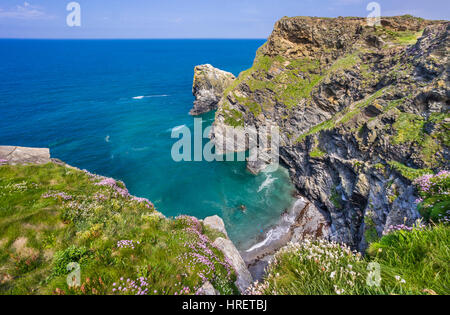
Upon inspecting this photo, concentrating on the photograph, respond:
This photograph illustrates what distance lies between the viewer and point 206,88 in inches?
3103

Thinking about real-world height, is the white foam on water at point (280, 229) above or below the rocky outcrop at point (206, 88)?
below

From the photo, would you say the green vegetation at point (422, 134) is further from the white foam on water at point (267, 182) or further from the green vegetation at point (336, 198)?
the white foam on water at point (267, 182)

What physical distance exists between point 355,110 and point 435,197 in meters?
24.4

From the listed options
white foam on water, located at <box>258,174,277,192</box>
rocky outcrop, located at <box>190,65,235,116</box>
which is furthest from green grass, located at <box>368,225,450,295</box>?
rocky outcrop, located at <box>190,65,235,116</box>

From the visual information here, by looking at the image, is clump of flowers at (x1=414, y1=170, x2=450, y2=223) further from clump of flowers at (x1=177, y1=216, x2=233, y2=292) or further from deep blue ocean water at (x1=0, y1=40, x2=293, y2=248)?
deep blue ocean water at (x1=0, y1=40, x2=293, y2=248)

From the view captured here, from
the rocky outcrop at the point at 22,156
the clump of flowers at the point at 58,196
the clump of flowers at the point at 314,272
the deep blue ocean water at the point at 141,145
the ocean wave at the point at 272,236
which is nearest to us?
the clump of flowers at the point at 314,272

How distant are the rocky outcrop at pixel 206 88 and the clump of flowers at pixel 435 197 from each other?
7280cm

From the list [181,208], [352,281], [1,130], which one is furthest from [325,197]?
[1,130]

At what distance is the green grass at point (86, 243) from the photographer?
6.80 metres

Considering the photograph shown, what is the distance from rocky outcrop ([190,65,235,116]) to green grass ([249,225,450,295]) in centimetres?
7495

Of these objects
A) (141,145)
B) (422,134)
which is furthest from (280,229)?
(141,145)

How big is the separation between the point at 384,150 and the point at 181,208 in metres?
31.0

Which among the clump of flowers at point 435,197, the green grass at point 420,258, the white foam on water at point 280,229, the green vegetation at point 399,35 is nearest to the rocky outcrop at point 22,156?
the green grass at point 420,258

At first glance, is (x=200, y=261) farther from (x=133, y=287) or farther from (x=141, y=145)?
(x=141, y=145)
